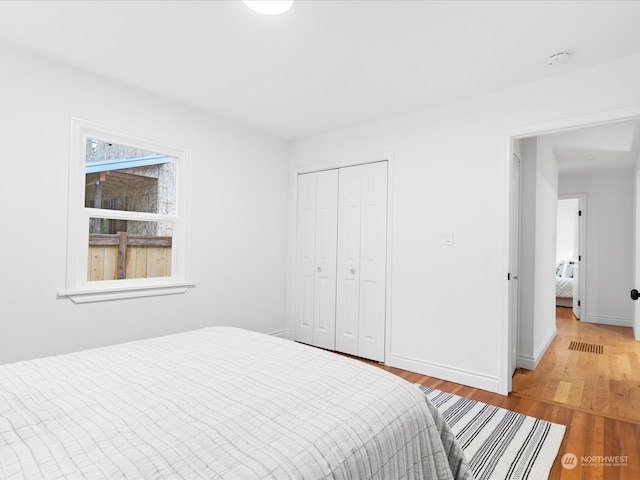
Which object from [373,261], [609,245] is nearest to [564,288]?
[609,245]

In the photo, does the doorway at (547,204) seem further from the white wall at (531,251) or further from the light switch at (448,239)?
the light switch at (448,239)

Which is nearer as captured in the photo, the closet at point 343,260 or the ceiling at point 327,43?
the ceiling at point 327,43

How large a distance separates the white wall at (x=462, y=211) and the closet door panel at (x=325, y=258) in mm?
655

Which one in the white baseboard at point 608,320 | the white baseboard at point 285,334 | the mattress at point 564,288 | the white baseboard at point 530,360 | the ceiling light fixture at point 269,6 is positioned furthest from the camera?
the mattress at point 564,288

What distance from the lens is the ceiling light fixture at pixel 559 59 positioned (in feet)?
7.57

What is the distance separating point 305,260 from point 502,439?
261cm

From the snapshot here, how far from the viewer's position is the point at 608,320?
18.4 ft

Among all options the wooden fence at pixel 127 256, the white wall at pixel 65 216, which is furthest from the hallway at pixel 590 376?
the wooden fence at pixel 127 256

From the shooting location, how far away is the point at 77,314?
8.61 ft

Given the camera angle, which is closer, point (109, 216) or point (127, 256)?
point (109, 216)

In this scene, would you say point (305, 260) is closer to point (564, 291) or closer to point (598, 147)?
point (598, 147)

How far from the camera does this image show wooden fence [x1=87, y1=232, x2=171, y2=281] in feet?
9.39
